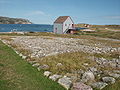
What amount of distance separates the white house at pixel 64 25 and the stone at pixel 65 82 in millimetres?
43345

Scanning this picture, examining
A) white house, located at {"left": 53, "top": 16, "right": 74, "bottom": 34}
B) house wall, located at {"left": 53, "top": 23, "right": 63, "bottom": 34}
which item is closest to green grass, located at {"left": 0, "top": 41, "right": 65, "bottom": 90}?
white house, located at {"left": 53, "top": 16, "right": 74, "bottom": 34}

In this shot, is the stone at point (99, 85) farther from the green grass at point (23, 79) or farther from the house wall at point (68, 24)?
the house wall at point (68, 24)

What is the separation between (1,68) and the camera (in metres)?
8.63

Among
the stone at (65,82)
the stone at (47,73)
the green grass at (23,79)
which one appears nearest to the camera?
the green grass at (23,79)

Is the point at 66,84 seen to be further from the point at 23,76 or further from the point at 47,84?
the point at 23,76

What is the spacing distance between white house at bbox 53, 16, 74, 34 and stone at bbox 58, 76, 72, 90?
43.3 meters

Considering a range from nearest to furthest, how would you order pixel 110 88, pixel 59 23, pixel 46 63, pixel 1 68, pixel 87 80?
pixel 110 88
pixel 87 80
pixel 1 68
pixel 46 63
pixel 59 23

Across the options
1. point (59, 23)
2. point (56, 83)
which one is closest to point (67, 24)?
point (59, 23)

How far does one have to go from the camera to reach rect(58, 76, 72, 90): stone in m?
6.44

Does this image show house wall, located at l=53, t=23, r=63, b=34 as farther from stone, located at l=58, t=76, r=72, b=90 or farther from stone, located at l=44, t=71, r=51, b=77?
stone, located at l=58, t=76, r=72, b=90

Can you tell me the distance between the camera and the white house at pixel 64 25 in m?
49.9

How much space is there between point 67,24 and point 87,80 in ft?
148

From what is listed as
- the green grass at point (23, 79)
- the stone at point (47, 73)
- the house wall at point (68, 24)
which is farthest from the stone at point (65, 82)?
the house wall at point (68, 24)

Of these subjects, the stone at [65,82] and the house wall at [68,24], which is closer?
the stone at [65,82]
